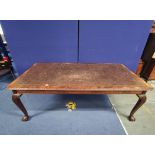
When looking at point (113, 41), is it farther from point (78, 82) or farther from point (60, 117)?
point (60, 117)

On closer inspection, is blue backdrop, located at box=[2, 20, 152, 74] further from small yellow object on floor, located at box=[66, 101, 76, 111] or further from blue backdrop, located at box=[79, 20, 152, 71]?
small yellow object on floor, located at box=[66, 101, 76, 111]

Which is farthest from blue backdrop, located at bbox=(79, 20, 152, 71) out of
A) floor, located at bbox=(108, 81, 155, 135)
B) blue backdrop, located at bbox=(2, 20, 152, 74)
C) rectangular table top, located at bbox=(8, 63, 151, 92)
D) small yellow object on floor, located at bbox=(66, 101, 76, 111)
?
small yellow object on floor, located at bbox=(66, 101, 76, 111)

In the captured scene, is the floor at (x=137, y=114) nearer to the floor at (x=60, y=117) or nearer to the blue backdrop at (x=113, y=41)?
the floor at (x=60, y=117)

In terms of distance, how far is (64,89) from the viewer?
1161 millimetres

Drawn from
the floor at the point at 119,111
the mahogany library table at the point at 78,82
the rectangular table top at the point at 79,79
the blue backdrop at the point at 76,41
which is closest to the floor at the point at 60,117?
the floor at the point at 119,111

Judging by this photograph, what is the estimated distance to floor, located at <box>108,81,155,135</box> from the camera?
1.35 m

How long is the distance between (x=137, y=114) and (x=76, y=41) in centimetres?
135

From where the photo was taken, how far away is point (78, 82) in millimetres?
1243

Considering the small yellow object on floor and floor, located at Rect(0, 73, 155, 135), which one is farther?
the small yellow object on floor

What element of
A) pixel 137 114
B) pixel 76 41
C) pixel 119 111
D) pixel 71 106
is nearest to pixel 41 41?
pixel 76 41

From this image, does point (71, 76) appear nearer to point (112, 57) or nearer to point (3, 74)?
point (112, 57)

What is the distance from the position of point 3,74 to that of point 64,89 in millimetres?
1691

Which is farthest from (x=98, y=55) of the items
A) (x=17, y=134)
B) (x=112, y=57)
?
(x=17, y=134)
